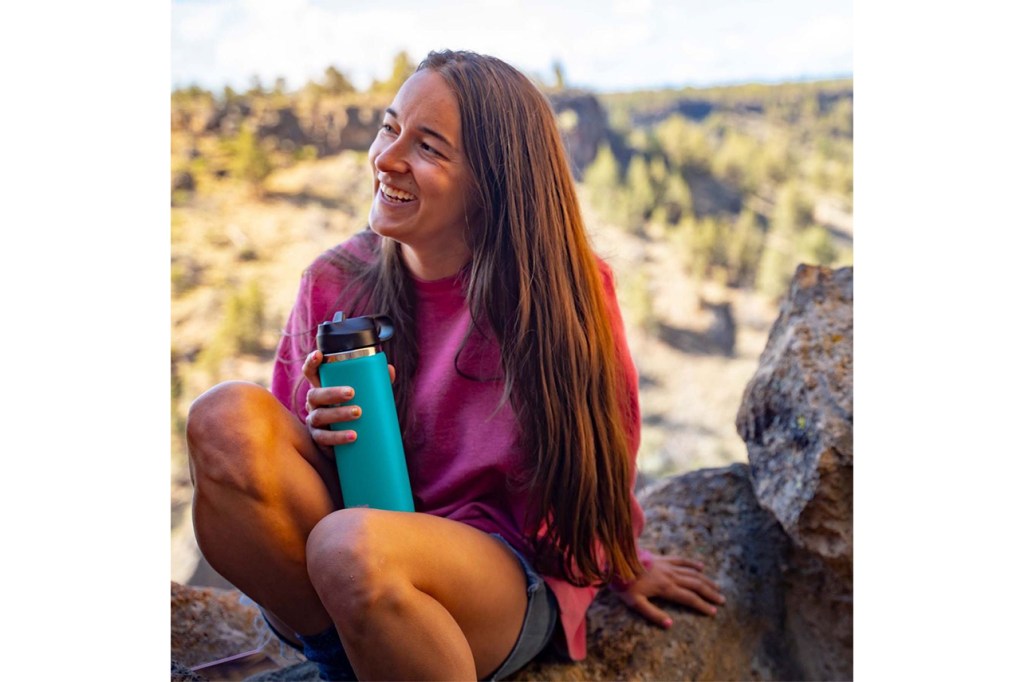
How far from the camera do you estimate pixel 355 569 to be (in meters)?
1.05

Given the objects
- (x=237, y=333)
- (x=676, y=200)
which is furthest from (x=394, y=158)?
(x=676, y=200)

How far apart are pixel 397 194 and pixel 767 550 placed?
0.92 meters

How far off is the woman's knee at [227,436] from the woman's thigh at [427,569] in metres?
0.13

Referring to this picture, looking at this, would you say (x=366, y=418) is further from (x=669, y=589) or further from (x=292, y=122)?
(x=292, y=122)

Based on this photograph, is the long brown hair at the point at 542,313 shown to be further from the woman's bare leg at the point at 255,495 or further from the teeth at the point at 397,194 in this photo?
the woman's bare leg at the point at 255,495

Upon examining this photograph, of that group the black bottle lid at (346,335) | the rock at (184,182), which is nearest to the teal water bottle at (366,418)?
the black bottle lid at (346,335)

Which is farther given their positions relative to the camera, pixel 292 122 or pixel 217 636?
pixel 292 122

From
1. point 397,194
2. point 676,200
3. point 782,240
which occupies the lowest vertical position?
point 782,240

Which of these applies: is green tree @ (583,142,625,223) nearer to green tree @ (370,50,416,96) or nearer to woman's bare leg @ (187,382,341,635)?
green tree @ (370,50,416,96)

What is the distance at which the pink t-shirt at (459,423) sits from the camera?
1309 millimetres

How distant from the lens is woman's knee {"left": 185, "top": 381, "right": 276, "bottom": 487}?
116 centimetres

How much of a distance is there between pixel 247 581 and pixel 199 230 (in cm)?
486

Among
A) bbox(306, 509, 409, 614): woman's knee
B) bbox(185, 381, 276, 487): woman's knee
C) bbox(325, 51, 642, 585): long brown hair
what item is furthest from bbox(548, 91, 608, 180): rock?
bbox(306, 509, 409, 614): woman's knee

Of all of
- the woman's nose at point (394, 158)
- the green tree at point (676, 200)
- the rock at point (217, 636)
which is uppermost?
the green tree at point (676, 200)
